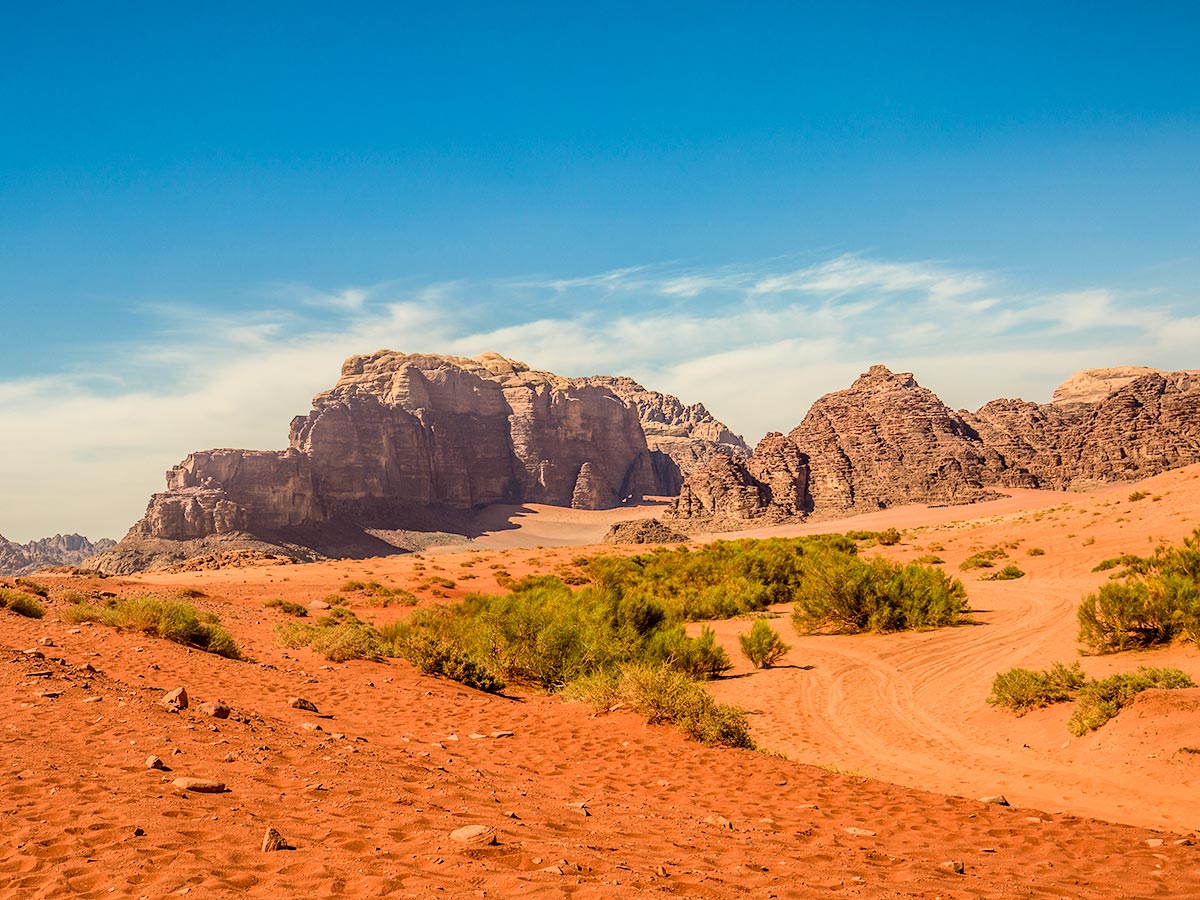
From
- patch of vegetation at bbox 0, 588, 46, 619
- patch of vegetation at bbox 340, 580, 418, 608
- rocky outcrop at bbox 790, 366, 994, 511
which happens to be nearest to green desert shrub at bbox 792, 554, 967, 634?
patch of vegetation at bbox 340, 580, 418, 608

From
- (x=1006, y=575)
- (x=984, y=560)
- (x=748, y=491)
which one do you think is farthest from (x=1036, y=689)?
(x=748, y=491)

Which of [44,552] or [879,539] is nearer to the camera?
[879,539]

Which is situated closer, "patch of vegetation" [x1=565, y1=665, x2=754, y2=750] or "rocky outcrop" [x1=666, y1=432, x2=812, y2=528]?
"patch of vegetation" [x1=565, y1=665, x2=754, y2=750]

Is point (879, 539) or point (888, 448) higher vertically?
point (888, 448)

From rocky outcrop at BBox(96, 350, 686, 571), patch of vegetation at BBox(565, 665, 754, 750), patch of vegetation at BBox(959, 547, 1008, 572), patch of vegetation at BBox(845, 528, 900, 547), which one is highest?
rocky outcrop at BBox(96, 350, 686, 571)

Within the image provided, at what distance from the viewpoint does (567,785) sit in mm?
8336

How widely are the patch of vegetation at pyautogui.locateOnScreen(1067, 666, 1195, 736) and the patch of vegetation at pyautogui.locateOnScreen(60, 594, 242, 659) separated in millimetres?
14807

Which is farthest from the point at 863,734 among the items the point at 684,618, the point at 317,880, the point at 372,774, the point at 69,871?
the point at 684,618

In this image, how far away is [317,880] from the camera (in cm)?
479

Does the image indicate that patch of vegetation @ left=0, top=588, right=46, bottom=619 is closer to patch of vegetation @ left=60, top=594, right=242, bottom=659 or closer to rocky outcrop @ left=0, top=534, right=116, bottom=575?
patch of vegetation @ left=60, top=594, right=242, bottom=659

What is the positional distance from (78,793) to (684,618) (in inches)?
774

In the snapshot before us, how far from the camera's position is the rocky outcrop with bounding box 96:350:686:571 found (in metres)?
90.0

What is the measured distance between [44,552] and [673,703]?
549ft

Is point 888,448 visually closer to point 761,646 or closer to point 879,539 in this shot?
point 879,539
